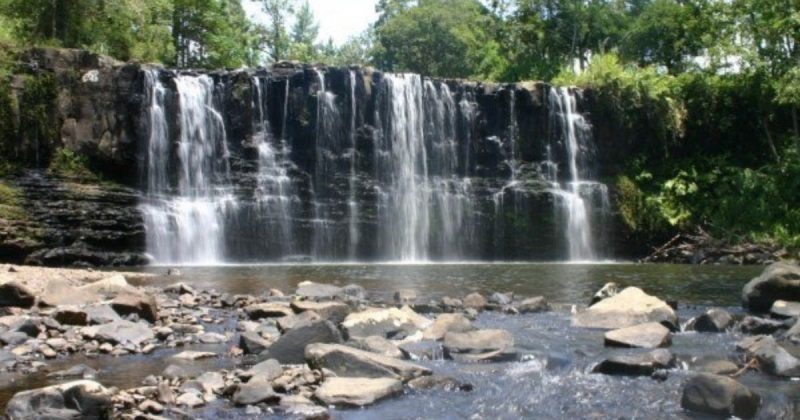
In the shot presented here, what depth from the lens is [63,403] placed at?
6.29 metres

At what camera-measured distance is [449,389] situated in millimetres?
7691

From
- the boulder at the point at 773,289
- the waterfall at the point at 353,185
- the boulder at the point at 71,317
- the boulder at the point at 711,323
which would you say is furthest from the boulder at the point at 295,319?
the waterfall at the point at 353,185

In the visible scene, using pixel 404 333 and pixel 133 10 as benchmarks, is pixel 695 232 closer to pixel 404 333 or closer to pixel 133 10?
pixel 404 333

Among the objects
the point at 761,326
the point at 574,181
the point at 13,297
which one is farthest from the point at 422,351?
→ the point at 574,181

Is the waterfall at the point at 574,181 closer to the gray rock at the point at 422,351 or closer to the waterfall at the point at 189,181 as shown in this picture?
the waterfall at the point at 189,181

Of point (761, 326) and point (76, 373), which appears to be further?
point (761, 326)

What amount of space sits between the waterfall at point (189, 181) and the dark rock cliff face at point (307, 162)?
0.16m

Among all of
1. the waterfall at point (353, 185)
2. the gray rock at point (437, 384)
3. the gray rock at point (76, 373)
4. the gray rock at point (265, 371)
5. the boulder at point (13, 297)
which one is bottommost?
the gray rock at point (437, 384)

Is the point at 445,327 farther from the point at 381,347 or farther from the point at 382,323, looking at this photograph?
the point at 381,347

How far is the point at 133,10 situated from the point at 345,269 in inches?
596

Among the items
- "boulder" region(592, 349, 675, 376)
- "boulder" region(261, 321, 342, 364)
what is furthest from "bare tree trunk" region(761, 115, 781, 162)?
"boulder" region(261, 321, 342, 364)

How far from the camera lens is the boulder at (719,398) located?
677 centimetres

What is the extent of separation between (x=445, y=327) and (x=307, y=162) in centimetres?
1828

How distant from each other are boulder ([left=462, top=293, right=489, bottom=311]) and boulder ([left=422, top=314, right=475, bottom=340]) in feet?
8.68
